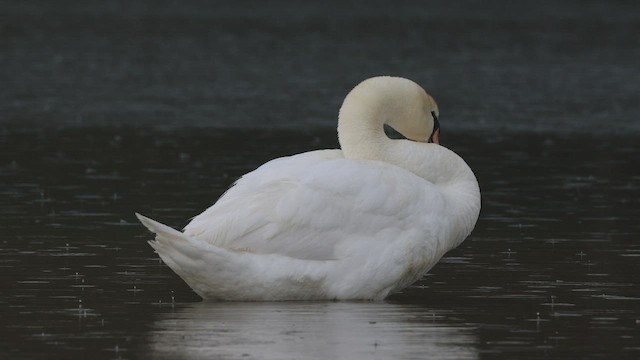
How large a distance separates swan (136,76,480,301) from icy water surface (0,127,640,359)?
18cm

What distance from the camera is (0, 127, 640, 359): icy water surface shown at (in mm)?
10180

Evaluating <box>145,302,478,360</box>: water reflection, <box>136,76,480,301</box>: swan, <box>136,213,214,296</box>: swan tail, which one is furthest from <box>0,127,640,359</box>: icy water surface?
<box>136,213,214,296</box>: swan tail

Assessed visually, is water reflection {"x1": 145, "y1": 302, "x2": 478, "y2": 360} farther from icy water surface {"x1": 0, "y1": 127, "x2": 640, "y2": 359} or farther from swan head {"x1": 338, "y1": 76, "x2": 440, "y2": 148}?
swan head {"x1": 338, "y1": 76, "x2": 440, "y2": 148}

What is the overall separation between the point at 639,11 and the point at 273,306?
3304 inches

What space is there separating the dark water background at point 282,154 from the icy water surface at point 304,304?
0.09 feet

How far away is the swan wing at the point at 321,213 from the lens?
38.9 ft

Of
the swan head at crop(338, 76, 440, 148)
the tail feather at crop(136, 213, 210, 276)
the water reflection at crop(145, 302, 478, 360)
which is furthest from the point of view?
the swan head at crop(338, 76, 440, 148)

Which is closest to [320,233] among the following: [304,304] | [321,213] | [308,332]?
[321,213]

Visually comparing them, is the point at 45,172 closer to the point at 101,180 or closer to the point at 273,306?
the point at 101,180

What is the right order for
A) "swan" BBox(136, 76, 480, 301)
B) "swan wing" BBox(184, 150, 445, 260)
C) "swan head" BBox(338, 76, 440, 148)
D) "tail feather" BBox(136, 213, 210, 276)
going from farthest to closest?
1. "swan head" BBox(338, 76, 440, 148)
2. "swan wing" BBox(184, 150, 445, 260)
3. "swan" BBox(136, 76, 480, 301)
4. "tail feather" BBox(136, 213, 210, 276)

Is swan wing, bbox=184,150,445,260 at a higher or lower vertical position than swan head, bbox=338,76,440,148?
lower

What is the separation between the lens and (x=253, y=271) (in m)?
11.7

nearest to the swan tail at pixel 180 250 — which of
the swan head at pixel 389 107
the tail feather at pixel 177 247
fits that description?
the tail feather at pixel 177 247

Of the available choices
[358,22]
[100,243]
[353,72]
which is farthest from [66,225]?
[358,22]
